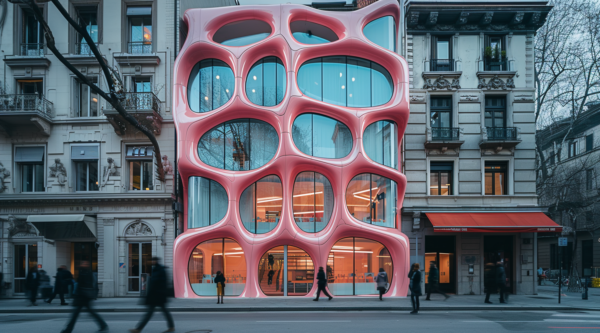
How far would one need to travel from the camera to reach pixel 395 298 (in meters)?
18.5

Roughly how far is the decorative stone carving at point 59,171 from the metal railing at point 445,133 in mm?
19914

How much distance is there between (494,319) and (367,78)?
43.5 ft

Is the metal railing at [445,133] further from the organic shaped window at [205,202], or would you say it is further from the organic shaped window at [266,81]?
the organic shaped window at [205,202]

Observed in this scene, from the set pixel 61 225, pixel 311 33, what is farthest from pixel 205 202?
pixel 311 33

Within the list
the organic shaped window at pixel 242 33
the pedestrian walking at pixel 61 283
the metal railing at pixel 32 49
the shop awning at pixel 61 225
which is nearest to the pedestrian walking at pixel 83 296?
the pedestrian walking at pixel 61 283

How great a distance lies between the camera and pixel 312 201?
64.6 feet

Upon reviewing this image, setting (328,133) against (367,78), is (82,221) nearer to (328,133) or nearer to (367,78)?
(328,133)

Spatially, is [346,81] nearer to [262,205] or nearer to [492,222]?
[262,205]

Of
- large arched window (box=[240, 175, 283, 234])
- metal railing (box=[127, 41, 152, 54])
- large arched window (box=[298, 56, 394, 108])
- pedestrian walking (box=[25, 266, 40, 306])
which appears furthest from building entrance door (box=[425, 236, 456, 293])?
pedestrian walking (box=[25, 266, 40, 306])

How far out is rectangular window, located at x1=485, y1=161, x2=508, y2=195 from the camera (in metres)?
21.0

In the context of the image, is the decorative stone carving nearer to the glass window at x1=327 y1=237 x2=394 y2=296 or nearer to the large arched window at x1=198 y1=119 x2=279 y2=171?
the large arched window at x1=198 y1=119 x2=279 y2=171

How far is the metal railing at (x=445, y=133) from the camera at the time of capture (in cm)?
2070

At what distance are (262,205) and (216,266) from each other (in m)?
3.91

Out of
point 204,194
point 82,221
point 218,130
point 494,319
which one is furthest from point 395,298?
point 82,221
